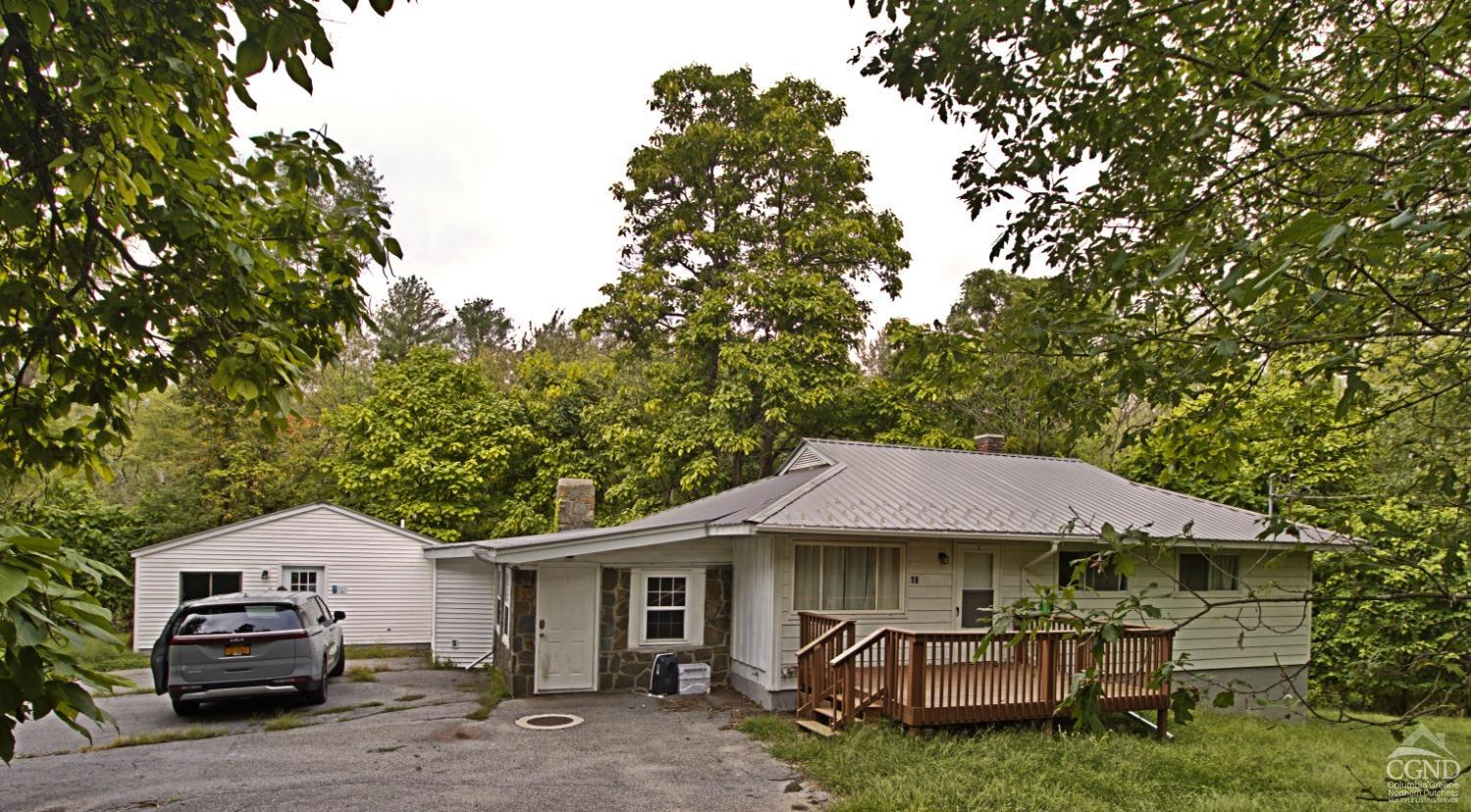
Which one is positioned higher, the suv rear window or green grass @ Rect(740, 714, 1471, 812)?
the suv rear window

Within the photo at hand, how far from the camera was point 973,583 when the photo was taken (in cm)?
1219

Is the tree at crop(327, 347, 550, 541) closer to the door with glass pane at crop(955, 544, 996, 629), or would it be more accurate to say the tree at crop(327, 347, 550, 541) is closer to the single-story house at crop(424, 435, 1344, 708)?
the single-story house at crop(424, 435, 1344, 708)

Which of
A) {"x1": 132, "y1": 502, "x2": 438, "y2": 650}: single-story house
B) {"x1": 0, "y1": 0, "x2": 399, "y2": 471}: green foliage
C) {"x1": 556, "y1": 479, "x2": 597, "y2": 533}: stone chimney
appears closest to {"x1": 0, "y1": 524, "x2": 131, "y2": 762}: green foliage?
{"x1": 0, "y1": 0, "x2": 399, "y2": 471}: green foliage

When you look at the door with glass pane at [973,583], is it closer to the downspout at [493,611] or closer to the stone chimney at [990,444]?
the stone chimney at [990,444]

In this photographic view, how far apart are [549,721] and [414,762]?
2096 millimetres

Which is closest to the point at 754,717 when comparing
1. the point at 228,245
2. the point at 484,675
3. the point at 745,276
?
the point at 484,675

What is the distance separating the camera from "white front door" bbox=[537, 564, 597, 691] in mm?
11875

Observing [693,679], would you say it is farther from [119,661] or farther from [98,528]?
[98,528]

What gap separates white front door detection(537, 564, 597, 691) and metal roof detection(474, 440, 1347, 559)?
0.59m

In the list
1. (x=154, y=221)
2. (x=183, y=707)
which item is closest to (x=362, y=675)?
(x=183, y=707)

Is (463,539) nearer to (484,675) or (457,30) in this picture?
(484,675)

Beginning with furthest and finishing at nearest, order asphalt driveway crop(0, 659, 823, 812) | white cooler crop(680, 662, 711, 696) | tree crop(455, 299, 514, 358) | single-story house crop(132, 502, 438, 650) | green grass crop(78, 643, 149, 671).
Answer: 1. tree crop(455, 299, 514, 358)
2. single-story house crop(132, 502, 438, 650)
3. green grass crop(78, 643, 149, 671)
4. white cooler crop(680, 662, 711, 696)
5. asphalt driveway crop(0, 659, 823, 812)

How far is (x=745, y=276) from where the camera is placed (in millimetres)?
18312

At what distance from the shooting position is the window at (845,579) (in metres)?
11.3
